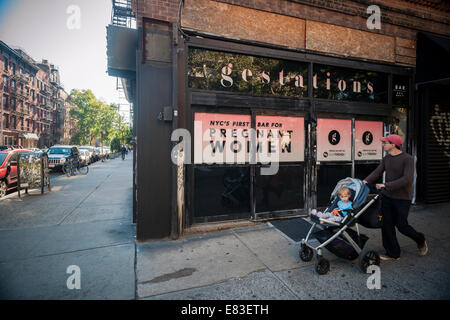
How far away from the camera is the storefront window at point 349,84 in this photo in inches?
223

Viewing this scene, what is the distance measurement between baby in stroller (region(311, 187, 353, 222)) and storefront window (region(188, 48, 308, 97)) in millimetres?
2864

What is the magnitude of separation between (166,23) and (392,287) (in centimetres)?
545

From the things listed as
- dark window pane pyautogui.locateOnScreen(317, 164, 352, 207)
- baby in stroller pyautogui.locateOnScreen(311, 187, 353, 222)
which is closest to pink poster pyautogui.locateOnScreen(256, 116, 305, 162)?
dark window pane pyautogui.locateOnScreen(317, 164, 352, 207)

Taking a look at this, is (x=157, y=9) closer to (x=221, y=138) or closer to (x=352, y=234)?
(x=221, y=138)

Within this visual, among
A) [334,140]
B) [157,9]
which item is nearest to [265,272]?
[334,140]

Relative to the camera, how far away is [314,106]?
5.54 metres

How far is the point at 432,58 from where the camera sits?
5941 millimetres

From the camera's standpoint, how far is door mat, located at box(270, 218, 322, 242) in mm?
4438

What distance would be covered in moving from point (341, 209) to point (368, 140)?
155 inches

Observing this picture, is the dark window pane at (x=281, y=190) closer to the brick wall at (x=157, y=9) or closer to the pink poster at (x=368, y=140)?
the pink poster at (x=368, y=140)

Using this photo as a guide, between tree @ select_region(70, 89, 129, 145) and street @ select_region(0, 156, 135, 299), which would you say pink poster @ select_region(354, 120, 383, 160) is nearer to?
street @ select_region(0, 156, 135, 299)
